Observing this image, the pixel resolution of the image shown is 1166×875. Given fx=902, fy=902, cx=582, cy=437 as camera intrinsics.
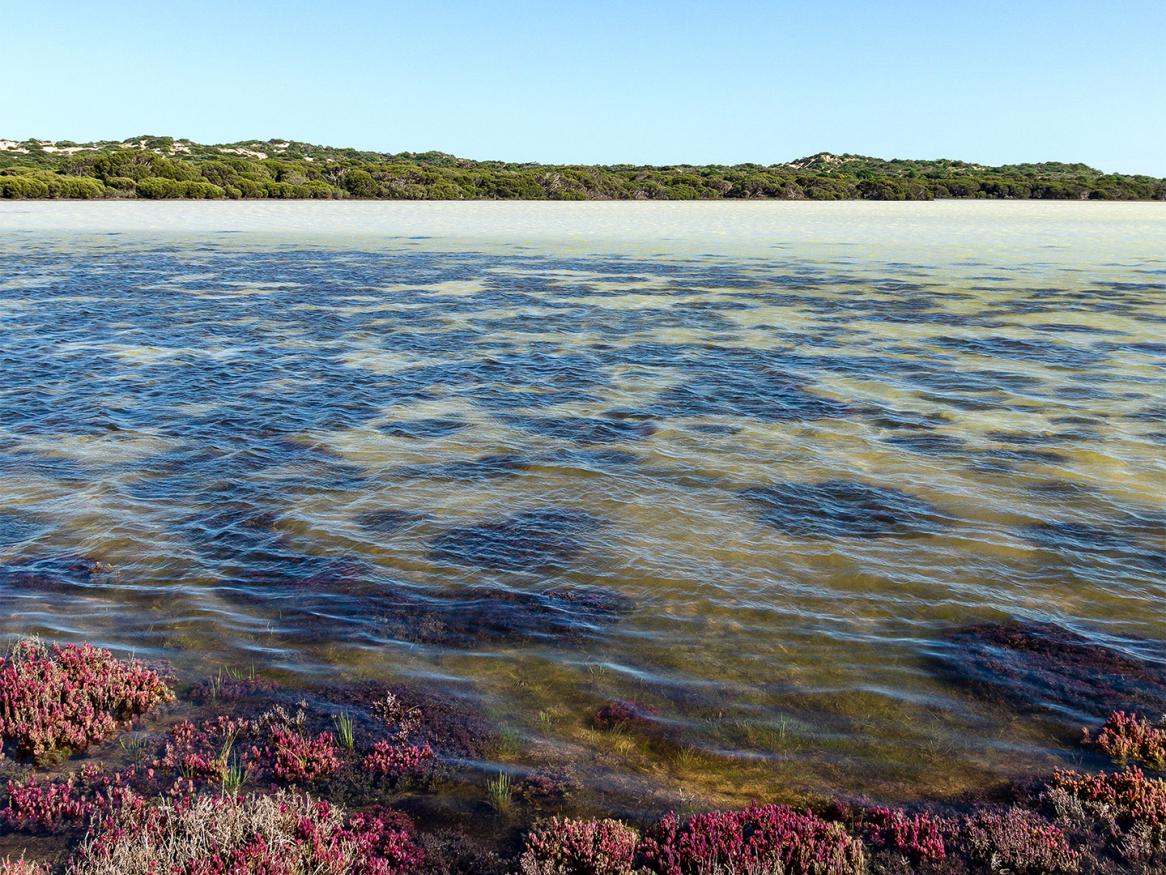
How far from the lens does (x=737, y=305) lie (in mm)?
27969

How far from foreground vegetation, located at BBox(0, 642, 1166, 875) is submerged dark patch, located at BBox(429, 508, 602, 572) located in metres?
3.03

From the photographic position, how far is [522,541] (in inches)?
390

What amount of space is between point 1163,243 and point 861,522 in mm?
49948

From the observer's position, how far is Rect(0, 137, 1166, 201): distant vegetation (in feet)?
269

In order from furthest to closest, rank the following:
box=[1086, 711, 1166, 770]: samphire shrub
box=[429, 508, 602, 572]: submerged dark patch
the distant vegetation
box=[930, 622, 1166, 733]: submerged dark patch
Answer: the distant vegetation, box=[429, 508, 602, 572]: submerged dark patch, box=[930, 622, 1166, 733]: submerged dark patch, box=[1086, 711, 1166, 770]: samphire shrub

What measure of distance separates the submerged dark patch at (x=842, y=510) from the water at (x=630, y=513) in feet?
0.17

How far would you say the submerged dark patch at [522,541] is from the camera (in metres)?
9.41

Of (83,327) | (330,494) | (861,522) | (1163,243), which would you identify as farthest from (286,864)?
(1163,243)

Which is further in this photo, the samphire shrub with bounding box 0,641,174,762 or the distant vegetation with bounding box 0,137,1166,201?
the distant vegetation with bounding box 0,137,1166,201

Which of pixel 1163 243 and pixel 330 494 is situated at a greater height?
pixel 1163 243

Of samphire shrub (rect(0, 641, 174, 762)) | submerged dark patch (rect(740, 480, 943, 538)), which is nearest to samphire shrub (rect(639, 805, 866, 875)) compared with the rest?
samphire shrub (rect(0, 641, 174, 762))

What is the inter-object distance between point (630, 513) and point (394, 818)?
224 inches

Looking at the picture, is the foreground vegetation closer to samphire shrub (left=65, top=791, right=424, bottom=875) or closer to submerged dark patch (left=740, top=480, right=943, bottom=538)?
samphire shrub (left=65, top=791, right=424, bottom=875)

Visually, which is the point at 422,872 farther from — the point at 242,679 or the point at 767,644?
the point at 767,644
